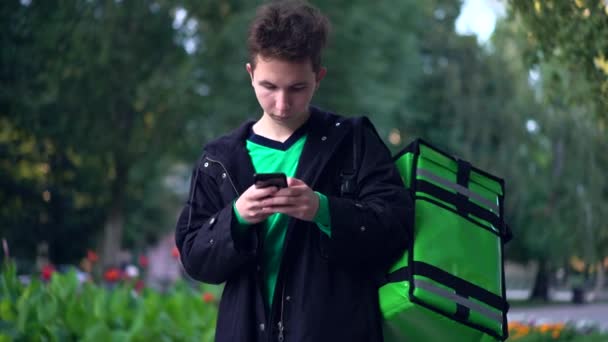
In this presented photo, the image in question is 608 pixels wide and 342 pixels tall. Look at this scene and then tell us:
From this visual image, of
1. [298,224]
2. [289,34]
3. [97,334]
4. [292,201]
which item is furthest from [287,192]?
[97,334]

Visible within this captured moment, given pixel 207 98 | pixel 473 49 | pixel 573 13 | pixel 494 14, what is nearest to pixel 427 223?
pixel 573 13

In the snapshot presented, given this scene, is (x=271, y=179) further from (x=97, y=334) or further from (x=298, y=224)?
(x=97, y=334)

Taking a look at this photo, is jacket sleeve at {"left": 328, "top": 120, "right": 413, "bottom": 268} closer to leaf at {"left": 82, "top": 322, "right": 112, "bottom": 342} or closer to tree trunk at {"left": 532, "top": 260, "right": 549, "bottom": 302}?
leaf at {"left": 82, "top": 322, "right": 112, "bottom": 342}

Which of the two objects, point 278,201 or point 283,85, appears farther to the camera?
point 283,85

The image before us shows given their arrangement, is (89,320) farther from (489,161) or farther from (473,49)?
(473,49)

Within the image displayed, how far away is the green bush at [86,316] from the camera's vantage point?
14.0 ft

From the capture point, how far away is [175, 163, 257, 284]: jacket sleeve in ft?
7.15

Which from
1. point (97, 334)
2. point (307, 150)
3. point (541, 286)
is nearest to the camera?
point (307, 150)

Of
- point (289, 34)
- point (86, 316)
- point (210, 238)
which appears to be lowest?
point (86, 316)

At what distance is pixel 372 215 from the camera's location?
219 cm

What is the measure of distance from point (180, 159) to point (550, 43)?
58.9 ft

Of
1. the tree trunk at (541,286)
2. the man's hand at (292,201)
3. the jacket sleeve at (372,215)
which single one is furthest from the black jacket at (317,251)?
the tree trunk at (541,286)

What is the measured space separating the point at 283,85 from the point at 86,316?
8.72 feet

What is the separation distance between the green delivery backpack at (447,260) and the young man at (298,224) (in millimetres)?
62
